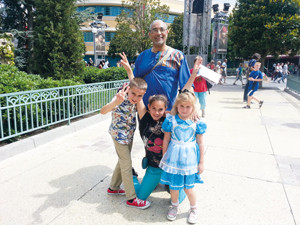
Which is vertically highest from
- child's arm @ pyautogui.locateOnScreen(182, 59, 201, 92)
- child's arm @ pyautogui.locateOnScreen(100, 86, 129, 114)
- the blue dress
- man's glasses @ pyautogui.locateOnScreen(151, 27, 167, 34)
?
man's glasses @ pyautogui.locateOnScreen(151, 27, 167, 34)

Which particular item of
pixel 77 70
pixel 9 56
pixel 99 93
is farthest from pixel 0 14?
pixel 99 93

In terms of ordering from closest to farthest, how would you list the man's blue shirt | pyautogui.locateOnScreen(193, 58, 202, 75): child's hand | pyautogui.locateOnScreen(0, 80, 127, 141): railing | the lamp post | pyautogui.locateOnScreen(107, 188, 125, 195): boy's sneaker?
pyautogui.locateOnScreen(193, 58, 202, 75): child's hand < the man's blue shirt < pyautogui.locateOnScreen(107, 188, 125, 195): boy's sneaker < pyautogui.locateOnScreen(0, 80, 127, 141): railing < the lamp post

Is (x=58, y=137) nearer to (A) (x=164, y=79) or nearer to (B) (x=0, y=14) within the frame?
(A) (x=164, y=79)

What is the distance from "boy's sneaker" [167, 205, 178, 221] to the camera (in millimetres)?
2369

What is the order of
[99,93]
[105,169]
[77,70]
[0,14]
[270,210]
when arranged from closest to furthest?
[270,210] < [105,169] < [99,93] < [77,70] < [0,14]

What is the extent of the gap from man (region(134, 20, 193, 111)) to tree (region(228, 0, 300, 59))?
11828 millimetres

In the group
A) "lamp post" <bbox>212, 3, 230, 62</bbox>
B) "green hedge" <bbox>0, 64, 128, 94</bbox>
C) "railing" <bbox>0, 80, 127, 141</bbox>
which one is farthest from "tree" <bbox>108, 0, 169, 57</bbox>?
"lamp post" <bbox>212, 3, 230, 62</bbox>

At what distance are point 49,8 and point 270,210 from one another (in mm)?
6934

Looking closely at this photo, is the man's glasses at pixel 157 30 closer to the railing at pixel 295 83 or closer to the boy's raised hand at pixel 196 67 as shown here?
the boy's raised hand at pixel 196 67

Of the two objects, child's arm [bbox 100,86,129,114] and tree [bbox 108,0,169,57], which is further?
tree [bbox 108,0,169,57]

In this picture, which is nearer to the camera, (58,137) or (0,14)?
(58,137)

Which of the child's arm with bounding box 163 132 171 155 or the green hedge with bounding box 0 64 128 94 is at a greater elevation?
the green hedge with bounding box 0 64 128 94

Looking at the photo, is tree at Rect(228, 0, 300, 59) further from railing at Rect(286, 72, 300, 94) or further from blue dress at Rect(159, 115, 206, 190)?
blue dress at Rect(159, 115, 206, 190)

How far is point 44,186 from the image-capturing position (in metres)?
2.95
